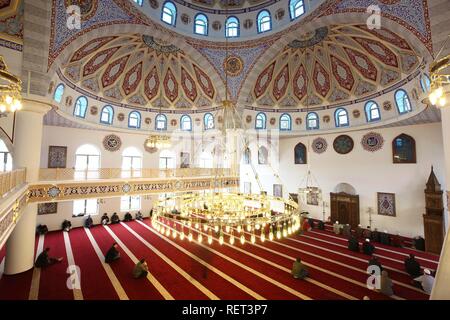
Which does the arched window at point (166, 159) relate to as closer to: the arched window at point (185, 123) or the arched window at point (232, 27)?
the arched window at point (185, 123)

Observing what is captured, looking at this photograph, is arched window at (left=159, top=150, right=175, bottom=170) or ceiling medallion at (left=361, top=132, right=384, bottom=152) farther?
arched window at (left=159, top=150, right=175, bottom=170)

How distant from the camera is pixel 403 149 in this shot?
375 inches

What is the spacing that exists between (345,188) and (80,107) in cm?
1327

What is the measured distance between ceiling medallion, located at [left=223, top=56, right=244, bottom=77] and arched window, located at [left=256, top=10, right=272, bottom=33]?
142 centimetres

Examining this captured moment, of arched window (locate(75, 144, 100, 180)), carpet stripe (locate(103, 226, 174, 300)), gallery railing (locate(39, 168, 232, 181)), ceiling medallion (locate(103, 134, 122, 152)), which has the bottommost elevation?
carpet stripe (locate(103, 226, 174, 300))

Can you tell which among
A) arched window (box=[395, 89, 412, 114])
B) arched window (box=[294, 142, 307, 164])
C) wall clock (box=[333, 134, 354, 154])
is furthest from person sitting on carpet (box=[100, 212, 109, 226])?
arched window (box=[395, 89, 412, 114])

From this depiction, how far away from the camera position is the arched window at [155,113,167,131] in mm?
12664

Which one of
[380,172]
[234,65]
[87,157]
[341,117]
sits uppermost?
[234,65]

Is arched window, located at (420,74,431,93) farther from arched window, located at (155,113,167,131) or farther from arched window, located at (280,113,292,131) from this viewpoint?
arched window, located at (155,113,167,131)

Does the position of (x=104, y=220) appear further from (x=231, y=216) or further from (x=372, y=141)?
(x=372, y=141)

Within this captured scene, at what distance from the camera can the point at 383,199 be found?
32.9 feet

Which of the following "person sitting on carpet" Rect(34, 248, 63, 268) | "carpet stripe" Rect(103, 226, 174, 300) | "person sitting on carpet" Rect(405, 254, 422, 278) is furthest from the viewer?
"person sitting on carpet" Rect(34, 248, 63, 268)

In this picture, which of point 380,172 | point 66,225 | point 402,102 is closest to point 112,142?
point 66,225
